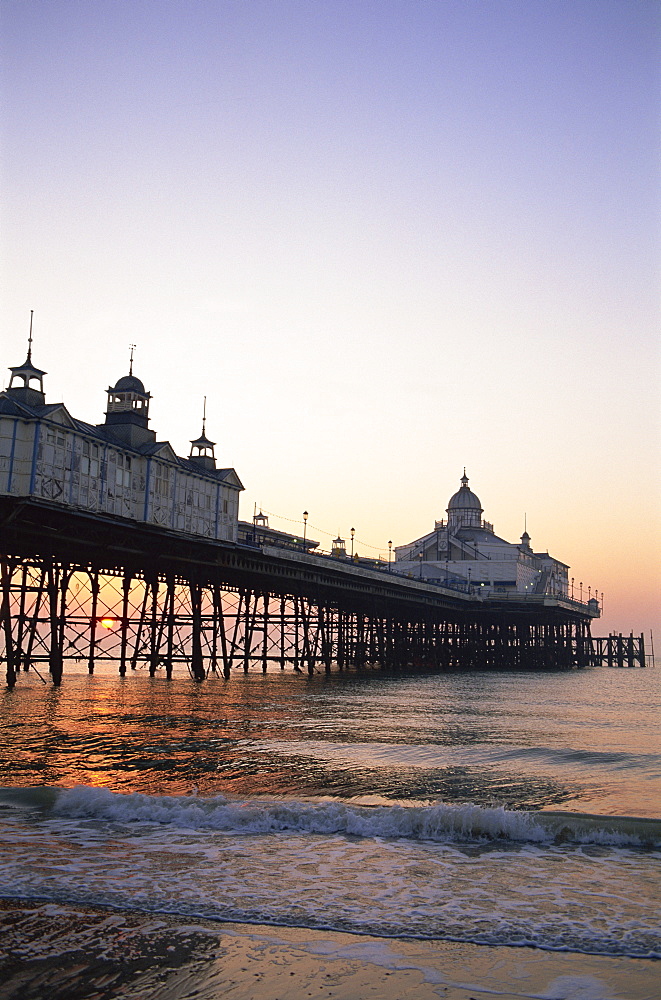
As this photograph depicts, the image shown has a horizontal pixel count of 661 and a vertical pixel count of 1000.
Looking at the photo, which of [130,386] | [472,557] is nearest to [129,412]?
[130,386]

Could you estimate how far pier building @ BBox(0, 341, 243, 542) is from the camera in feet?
98.9

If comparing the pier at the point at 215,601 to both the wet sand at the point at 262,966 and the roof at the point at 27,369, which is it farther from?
the wet sand at the point at 262,966

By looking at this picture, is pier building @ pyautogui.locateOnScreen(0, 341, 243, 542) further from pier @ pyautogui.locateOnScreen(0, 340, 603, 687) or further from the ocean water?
the ocean water

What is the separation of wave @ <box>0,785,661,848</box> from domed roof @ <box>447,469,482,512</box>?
11322cm

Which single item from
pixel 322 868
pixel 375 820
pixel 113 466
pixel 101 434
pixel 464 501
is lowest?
pixel 322 868

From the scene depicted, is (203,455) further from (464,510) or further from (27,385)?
(464,510)

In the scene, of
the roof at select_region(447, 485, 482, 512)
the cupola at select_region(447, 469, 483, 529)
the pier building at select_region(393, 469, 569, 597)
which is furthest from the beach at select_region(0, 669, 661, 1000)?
the roof at select_region(447, 485, 482, 512)

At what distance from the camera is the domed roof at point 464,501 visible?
12366 centimetres

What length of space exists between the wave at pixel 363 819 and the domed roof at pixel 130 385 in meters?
30.9

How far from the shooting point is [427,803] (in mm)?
12609

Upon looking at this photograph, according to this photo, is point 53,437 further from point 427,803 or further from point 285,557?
point 427,803

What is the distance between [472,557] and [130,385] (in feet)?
258

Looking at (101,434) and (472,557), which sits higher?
(472,557)

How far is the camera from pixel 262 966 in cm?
637
